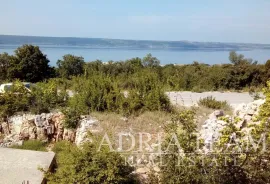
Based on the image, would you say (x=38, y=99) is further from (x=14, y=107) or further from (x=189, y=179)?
(x=189, y=179)

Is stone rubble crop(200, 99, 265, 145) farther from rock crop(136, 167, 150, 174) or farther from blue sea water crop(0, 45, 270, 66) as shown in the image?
blue sea water crop(0, 45, 270, 66)

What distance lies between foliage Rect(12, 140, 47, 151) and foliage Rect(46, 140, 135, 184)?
2.83m

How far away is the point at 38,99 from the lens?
780 centimetres

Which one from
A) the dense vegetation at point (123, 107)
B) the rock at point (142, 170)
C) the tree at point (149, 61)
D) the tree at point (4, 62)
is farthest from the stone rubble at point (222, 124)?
the tree at point (149, 61)

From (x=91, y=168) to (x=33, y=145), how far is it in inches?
137

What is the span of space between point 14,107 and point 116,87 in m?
2.98

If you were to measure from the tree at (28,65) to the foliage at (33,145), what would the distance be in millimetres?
12142

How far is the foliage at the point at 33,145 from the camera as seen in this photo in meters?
6.46

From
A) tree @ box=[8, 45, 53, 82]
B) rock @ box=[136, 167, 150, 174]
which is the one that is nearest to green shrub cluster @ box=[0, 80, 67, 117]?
rock @ box=[136, 167, 150, 174]

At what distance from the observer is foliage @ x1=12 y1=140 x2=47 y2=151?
646 centimetres

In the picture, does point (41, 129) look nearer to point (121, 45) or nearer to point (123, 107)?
point (123, 107)

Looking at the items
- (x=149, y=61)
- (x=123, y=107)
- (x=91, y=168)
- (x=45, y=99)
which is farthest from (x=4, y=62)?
(x=91, y=168)

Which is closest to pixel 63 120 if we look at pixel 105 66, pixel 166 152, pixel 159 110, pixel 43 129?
pixel 43 129

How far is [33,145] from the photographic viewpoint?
6.62 metres
